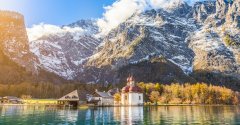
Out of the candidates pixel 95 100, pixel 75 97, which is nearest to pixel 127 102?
pixel 95 100

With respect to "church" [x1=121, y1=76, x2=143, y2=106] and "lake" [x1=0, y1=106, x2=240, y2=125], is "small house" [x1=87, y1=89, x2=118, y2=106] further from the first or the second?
"lake" [x1=0, y1=106, x2=240, y2=125]

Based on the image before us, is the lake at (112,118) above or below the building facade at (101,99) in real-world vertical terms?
below

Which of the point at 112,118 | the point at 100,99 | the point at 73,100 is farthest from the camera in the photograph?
the point at 100,99

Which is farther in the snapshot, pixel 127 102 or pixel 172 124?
pixel 127 102

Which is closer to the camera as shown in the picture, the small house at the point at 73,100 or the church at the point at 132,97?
the small house at the point at 73,100

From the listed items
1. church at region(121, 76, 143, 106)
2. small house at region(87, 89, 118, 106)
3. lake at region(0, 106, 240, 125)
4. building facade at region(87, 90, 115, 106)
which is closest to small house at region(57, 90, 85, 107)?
small house at region(87, 89, 118, 106)

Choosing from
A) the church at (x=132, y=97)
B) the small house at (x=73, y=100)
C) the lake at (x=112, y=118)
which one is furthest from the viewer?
the church at (x=132, y=97)

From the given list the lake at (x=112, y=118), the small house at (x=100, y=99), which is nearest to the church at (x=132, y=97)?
the small house at (x=100, y=99)

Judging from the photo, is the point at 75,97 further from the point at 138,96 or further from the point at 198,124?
the point at 198,124

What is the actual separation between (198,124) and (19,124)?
34162 mm

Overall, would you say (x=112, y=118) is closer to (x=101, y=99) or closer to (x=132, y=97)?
(x=101, y=99)

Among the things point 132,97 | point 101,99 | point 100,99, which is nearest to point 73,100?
point 100,99

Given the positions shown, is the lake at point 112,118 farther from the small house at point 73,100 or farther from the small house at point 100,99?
the small house at point 100,99

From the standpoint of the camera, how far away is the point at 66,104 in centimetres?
15725
